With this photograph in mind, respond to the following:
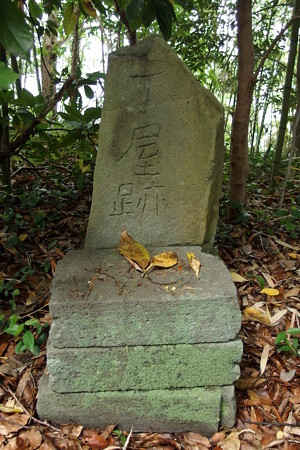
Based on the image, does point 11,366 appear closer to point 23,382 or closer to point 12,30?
point 23,382

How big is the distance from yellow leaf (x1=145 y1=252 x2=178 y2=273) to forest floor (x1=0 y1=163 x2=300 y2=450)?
25.1 inches

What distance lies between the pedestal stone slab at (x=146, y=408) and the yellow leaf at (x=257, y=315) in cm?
61

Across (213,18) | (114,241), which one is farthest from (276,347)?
(213,18)

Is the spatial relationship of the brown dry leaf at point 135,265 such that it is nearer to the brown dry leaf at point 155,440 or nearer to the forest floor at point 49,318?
the forest floor at point 49,318

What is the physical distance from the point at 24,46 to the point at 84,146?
5.63 feet

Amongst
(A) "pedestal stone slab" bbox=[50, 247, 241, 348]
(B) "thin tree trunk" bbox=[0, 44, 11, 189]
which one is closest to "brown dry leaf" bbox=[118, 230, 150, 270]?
(A) "pedestal stone slab" bbox=[50, 247, 241, 348]

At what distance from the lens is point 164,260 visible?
5.71 ft

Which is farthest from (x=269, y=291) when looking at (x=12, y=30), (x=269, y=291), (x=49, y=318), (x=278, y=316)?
(x=12, y=30)

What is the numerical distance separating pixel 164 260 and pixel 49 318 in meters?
0.75

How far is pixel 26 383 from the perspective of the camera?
1795mm

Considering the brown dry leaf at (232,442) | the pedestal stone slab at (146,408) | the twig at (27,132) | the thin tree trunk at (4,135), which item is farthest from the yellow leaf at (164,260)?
the thin tree trunk at (4,135)

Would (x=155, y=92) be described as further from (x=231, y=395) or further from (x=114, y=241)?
(x=231, y=395)

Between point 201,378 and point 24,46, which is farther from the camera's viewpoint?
point 201,378

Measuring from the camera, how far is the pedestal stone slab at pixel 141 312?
1515 mm
